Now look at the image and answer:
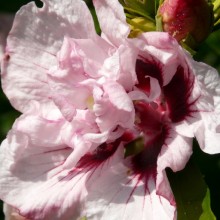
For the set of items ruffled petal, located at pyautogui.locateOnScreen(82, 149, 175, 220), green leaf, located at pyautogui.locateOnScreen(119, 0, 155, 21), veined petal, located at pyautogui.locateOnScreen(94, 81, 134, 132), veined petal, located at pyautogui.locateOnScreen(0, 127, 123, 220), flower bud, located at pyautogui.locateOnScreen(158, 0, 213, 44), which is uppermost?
flower bud, located at pyautogui.locateOnScreen(158, 0, 213, 44)

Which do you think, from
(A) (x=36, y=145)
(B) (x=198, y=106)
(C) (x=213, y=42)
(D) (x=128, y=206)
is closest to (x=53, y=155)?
(A) (x=36, y=145)

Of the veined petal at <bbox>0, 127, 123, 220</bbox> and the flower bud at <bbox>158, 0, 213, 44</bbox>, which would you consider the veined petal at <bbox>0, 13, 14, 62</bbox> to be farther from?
the flower bud at <bbox>158, 0, 213, 44</bbox>

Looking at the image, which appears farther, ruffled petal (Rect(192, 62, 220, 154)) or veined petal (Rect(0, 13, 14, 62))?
veined petal (Rect(0, 13, 14, 62))

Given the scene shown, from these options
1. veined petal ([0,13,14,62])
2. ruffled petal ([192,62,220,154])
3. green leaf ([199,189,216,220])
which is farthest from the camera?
veined petal ([0,13,14,62])

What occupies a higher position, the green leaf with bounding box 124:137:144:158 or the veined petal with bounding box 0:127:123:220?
the green leaf with bounding box 124:137:144:158

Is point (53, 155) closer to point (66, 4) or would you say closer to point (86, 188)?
point (86, 188)

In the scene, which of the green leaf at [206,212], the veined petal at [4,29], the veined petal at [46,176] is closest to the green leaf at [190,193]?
the green leaf at [206,212]

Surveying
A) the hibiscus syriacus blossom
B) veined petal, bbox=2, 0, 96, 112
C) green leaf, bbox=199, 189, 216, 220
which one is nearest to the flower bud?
the hibiscus syriacus blossom
